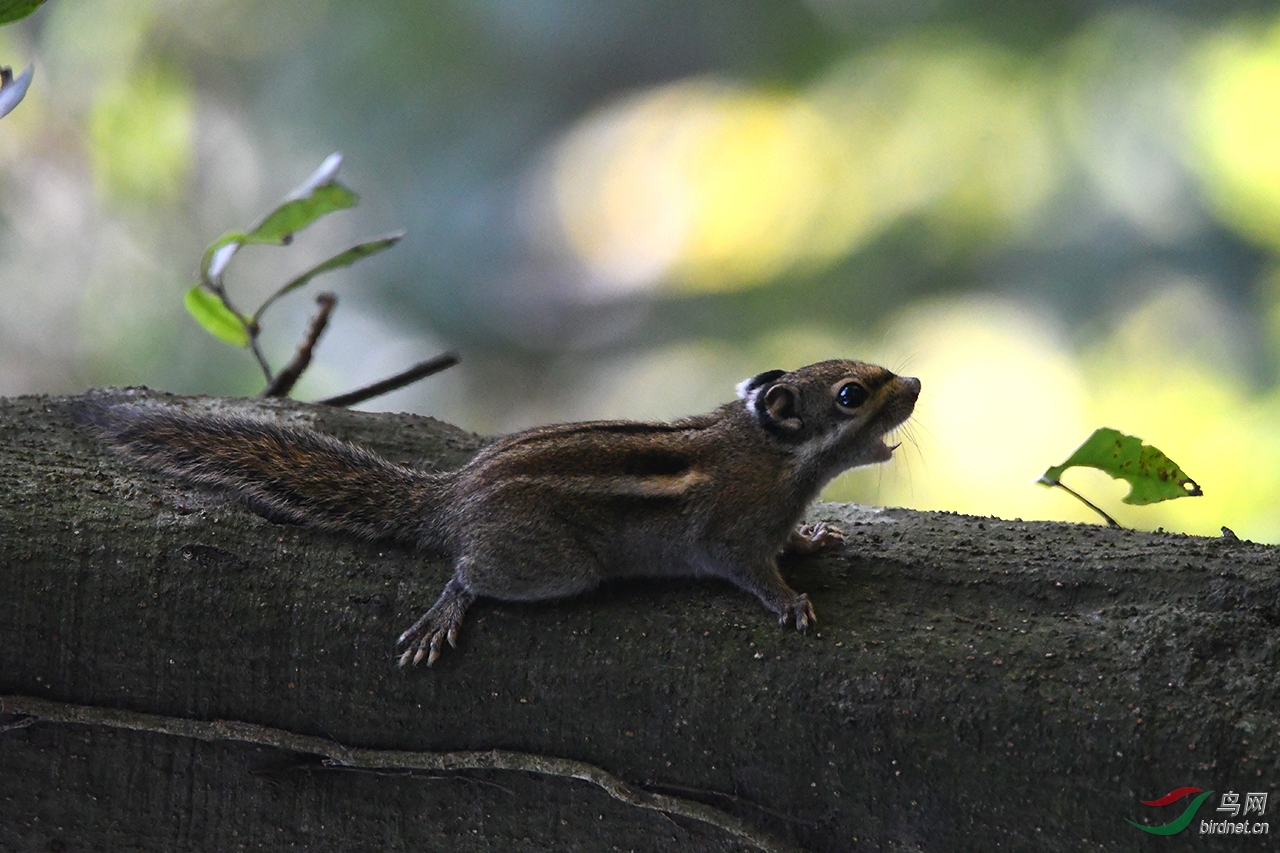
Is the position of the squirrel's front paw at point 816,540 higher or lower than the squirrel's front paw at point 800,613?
higher

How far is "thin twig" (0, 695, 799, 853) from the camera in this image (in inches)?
51.6

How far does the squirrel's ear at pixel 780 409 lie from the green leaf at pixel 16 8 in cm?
131

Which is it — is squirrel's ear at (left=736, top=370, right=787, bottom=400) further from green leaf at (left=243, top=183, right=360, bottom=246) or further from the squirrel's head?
green leaf at (left=243, top=183, right=360, bottom=246)

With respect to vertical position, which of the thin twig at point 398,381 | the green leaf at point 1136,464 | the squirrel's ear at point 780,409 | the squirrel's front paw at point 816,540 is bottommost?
the squirrel's front paw at point 816,540

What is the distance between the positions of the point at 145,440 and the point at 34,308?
165 inches

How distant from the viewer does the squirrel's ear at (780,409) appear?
1888mm

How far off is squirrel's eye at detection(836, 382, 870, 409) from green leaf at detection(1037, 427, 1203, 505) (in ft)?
1.17

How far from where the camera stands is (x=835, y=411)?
1893mm

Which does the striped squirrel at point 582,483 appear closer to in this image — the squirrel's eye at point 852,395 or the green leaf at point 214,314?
the squirrel's eye at point 852,395

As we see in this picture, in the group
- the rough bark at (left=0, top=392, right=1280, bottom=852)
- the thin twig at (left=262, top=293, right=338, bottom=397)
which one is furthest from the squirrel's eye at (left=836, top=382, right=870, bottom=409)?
the thin twig at (left=262, top=293, right=338, bottom=397)

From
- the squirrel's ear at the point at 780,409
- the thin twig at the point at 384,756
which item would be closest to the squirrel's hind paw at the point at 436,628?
the thin twig at the point at 384,756

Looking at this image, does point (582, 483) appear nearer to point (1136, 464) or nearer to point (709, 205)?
point (1136, 464)

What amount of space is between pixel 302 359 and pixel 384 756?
4.29ft

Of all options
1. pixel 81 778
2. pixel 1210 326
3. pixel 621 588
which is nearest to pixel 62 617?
pixel 81 778
